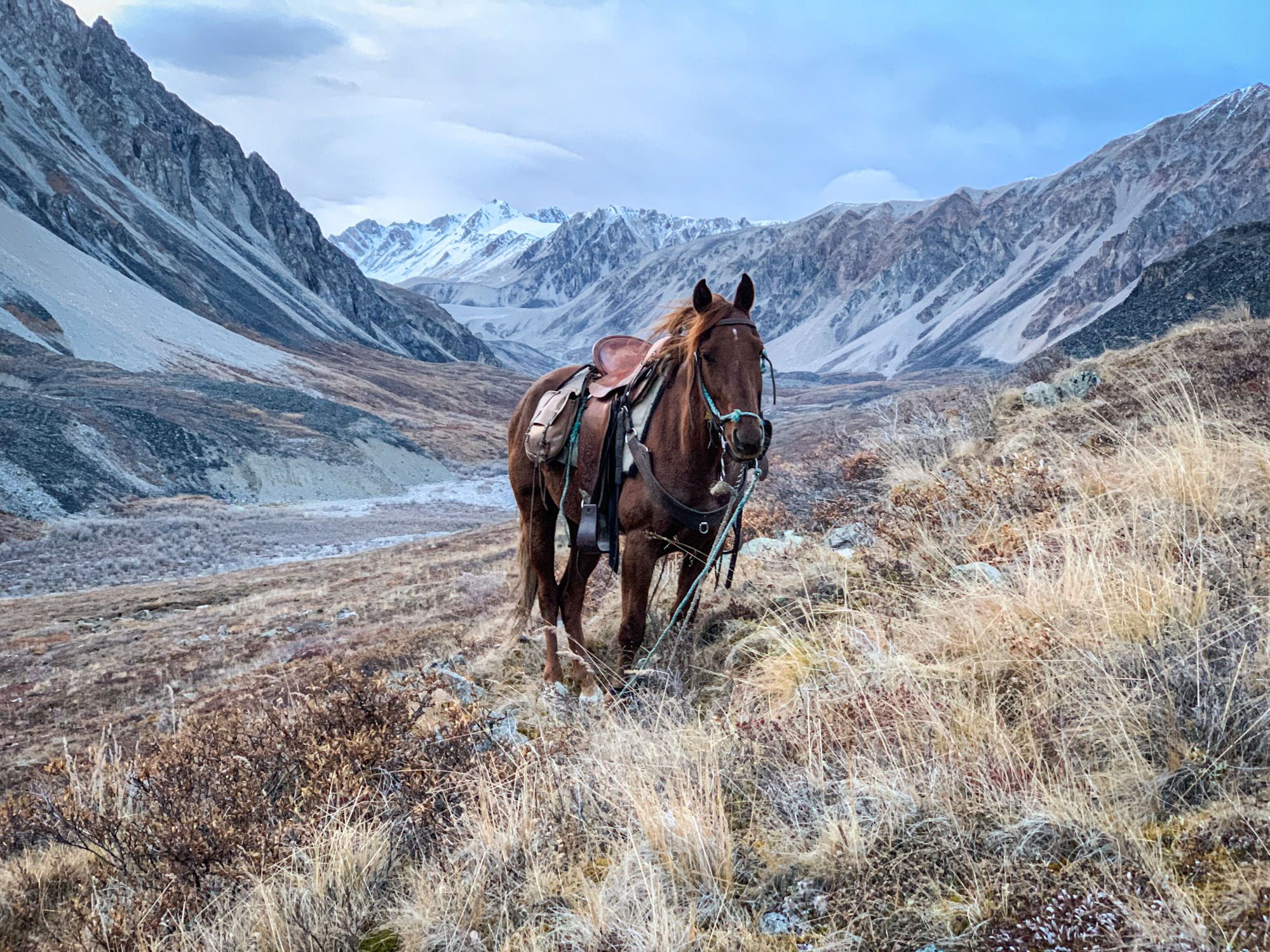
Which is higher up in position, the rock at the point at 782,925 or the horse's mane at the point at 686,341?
the horse's mane at the point at 686,341

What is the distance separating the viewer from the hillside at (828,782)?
186 cm

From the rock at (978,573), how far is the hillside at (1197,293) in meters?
15.6

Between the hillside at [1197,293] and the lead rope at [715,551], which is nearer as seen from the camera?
the lead rope at [715,551]

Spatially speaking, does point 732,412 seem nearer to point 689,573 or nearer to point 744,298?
point 744,298

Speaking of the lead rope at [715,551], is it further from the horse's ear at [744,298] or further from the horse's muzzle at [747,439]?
the horse's ear at [744,298]

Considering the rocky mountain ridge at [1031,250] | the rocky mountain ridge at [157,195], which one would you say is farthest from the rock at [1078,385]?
the rocky mountain ridge at [1031,250]

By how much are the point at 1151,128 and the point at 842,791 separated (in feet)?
628

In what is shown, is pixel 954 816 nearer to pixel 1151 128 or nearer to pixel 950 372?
pixel 950 372

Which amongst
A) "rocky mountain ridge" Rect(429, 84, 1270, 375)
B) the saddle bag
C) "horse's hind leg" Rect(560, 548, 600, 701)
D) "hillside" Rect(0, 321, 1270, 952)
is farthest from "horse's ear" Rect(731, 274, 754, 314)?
"rocky mountain ridge" Rect(429, 84, 1270, 375)

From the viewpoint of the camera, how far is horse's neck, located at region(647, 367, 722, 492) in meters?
4.14

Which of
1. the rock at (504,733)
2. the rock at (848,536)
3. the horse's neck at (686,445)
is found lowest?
the rock at (504,733)

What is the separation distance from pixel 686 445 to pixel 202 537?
25.8 meters

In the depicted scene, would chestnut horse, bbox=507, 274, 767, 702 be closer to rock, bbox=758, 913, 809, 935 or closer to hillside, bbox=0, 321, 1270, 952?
hillside, bbox=0, 321, 1270, 952

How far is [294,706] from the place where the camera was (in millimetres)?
3838
